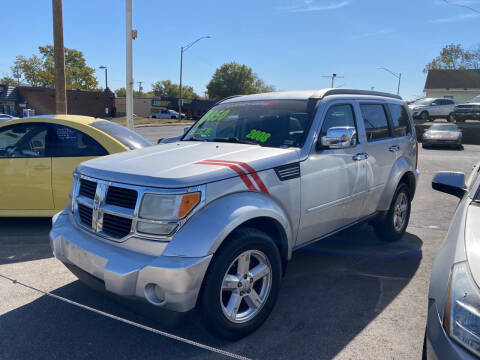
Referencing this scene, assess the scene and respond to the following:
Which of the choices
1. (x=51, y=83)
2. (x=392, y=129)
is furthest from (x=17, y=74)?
(x=392, y=129)

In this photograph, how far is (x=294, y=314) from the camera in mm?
3383

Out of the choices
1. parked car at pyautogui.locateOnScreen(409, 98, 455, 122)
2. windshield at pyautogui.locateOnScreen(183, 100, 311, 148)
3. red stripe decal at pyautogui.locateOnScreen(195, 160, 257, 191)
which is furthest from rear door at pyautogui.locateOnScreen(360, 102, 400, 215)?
parked car at pyautogui.locateOnScreen(409, 98, 455, 122)

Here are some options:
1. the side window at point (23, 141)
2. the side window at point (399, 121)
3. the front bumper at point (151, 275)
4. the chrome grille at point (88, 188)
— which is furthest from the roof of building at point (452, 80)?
the front bumper at point (151, 275)

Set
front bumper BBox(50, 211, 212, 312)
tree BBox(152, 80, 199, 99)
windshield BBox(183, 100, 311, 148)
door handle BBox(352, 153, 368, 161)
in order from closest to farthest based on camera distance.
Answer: front bumper BBox(50, 211, 212, 312) → windshield BBox(183, 100, 311, 148) → door handle BBox(352, 153, 368, 161) → tree BBox(152, 80, 199, 99)

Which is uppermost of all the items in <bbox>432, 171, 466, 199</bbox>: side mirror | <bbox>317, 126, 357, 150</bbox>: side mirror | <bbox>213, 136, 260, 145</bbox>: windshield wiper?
<bbox>317, 126, 357, 150</bbox>: side mirror

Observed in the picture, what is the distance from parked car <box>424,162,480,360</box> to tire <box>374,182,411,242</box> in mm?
2610

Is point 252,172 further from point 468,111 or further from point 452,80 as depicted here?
point 452,80

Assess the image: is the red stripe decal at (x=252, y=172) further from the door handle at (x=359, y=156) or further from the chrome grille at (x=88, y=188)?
the door handle at (x=359, y=156)

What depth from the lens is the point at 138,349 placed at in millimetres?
2857

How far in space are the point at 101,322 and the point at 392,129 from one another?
4067mm

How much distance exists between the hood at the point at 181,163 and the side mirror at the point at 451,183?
53.7 inches

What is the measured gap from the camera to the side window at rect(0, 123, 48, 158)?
5406mm

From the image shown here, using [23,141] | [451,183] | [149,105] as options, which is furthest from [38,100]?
[451,183]

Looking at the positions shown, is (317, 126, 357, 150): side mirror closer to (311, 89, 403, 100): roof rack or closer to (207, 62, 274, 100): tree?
(311, 89, 403, 100): roof rack
